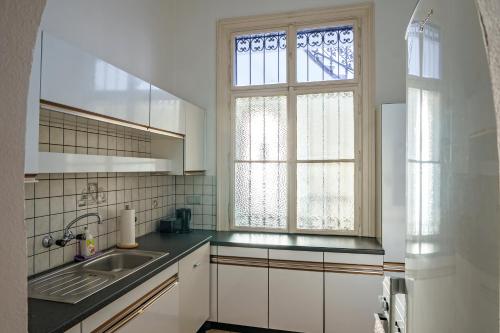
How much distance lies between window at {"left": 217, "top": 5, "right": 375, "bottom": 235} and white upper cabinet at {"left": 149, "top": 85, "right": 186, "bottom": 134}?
2.10 feet

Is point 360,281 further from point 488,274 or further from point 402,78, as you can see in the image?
point 488,274

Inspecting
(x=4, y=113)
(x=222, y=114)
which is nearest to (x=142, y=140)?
(x=222, y=114)

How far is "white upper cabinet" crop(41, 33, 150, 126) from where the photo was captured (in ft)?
4.66

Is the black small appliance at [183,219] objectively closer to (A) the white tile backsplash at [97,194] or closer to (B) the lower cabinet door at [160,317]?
(A) the white tile backsplash at [97,194]

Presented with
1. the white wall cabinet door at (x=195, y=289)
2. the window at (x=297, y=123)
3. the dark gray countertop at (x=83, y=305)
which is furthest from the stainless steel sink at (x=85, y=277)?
the window at (x=297, y=123)

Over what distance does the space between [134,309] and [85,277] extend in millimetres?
341

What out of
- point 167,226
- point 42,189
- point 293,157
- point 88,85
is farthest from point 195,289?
point 88,85

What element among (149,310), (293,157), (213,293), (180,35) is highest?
(180,35)

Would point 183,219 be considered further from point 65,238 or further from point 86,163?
point 86,163

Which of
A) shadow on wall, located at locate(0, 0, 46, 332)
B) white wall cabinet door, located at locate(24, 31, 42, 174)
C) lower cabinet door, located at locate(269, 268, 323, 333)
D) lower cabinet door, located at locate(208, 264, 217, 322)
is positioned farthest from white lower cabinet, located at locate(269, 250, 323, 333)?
shadow on wall, located at locate(0, 0, 46, 332)

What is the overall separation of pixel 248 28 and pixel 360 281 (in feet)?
8.54

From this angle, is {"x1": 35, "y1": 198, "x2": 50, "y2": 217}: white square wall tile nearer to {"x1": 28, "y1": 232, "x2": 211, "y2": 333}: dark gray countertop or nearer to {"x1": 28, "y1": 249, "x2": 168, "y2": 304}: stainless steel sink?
{"x1": 28, "y1": 249, "x2": 168, "y2": 304}: stainless steel sink

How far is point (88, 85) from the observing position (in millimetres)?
1646

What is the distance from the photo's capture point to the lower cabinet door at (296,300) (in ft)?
8.50
